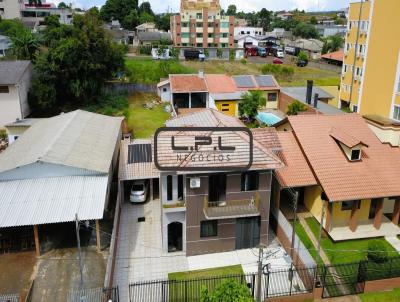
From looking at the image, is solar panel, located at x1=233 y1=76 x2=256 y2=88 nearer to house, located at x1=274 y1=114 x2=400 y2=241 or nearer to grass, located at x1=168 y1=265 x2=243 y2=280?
house, located at x1=274 y1=114 x2=400 y2=241

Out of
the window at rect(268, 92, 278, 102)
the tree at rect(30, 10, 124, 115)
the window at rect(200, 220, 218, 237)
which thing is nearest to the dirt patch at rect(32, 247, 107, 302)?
the window at rect(200, 220, 218, 237)

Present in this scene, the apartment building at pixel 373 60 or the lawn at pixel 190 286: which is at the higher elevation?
the apartment building at pixel 373 60

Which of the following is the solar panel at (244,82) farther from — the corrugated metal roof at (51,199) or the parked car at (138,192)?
the corrugated metal roof at (51,199)

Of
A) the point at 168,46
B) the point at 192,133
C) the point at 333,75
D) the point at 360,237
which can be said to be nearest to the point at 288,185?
the point at 360,237

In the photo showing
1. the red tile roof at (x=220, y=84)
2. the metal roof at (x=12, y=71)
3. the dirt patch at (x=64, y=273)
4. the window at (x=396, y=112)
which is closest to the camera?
the dirt patch at (x=64, y=273)

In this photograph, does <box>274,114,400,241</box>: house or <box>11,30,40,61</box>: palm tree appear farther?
<box>11,30,40,61</box>: palm tree

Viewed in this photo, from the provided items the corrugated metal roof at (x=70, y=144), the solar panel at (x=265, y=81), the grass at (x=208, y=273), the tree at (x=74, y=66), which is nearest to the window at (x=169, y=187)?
the grass at (x=208, y=273)

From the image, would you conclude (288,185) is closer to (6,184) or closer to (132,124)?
(6,184)
